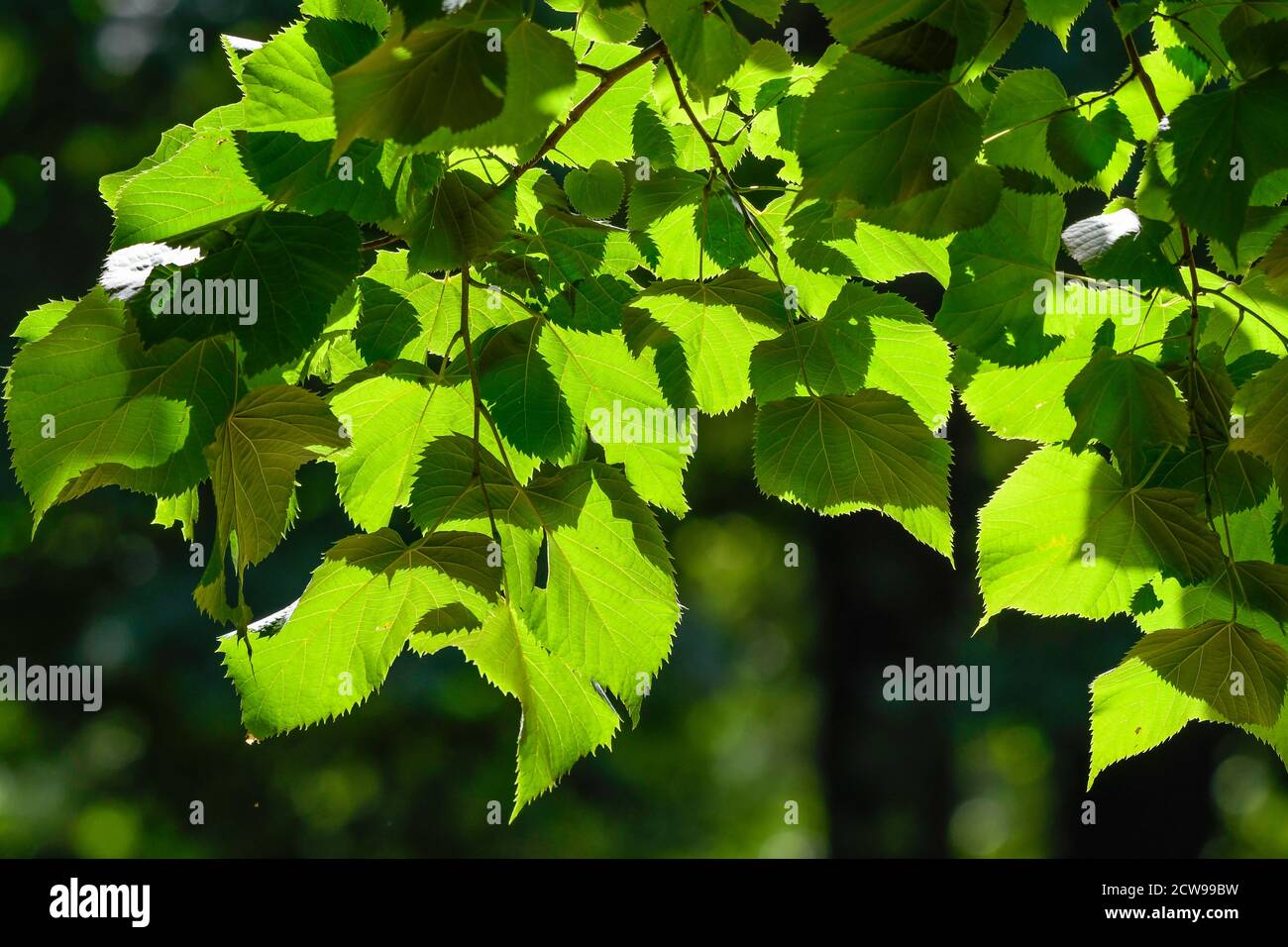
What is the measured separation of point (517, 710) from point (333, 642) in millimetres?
6768

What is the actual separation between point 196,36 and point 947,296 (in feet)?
3.83

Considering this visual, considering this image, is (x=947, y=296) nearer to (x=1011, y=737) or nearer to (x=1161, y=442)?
(x=1161, y=442)

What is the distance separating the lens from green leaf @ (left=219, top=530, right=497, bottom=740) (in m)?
0.82

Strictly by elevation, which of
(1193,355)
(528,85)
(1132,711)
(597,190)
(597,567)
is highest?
(597,190)

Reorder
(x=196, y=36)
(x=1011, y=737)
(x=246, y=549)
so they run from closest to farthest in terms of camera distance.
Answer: (x=246, y=549), (x=196, y=36), (x=1011, y=737)

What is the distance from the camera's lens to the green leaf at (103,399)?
78cm

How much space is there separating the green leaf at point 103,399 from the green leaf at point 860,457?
41cm

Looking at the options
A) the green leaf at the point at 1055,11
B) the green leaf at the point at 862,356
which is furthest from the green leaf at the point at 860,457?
the green leaf at the point at 1055,11

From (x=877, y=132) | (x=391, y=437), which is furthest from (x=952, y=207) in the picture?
(x=391, y=437)

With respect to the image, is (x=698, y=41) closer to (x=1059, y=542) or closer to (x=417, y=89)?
(x=417, y=89)

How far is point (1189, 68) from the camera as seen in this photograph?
2.93ft

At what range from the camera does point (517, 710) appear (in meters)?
7.40
